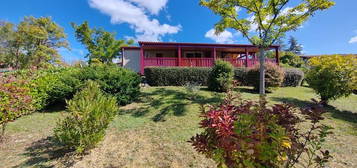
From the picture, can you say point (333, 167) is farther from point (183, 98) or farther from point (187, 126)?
point (183, 98)

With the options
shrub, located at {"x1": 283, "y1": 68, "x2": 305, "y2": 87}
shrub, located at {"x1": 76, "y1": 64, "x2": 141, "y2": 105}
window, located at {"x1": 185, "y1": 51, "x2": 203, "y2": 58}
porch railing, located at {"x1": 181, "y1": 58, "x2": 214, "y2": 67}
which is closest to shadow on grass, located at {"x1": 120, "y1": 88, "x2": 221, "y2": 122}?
shrub, located at {"x1": 76, "y1": 64, "x2": 141, "y2": 105}

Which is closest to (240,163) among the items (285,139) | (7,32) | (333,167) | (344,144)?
(285,139)

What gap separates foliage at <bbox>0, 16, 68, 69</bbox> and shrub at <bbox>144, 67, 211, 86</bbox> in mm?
21953

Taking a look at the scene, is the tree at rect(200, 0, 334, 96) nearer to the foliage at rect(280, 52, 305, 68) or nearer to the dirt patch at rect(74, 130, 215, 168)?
the dirt patch at rect(74, 130, 215, 168)

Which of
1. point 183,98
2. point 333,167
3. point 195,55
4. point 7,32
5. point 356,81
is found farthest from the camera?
point 7,32

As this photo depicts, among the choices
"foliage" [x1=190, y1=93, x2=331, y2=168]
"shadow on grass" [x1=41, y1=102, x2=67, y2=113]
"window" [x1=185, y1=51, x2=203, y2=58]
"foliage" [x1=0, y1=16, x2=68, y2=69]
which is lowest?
"shadow on grass" [x1=41, y1=102, x2=67, y2=113]

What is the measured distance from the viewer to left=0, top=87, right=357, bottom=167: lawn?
10.2 ft

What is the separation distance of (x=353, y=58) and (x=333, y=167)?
5899 millimetres

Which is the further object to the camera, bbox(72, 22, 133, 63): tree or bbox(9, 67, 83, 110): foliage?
bbox(72, 22, 133, 63): tree

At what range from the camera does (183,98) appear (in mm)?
7426

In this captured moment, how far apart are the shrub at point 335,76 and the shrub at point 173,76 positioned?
5.92m

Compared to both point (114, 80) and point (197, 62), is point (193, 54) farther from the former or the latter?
point (114, 80)

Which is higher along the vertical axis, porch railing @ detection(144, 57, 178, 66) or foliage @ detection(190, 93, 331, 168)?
porch railing @ detection(144, 57, 178, 66)

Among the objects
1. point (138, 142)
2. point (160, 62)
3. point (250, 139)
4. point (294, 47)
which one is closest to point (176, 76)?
point (160, 62)
